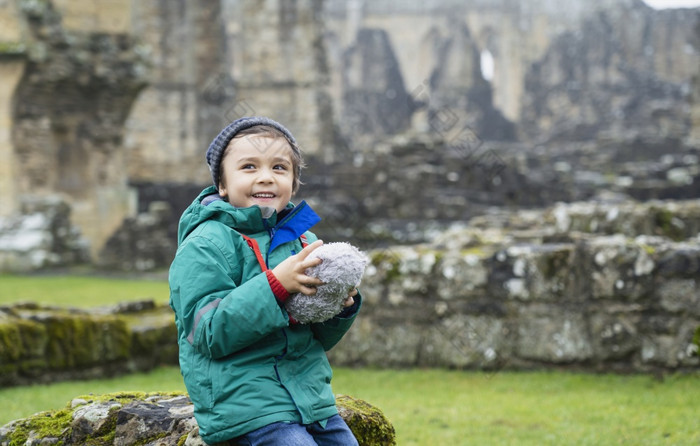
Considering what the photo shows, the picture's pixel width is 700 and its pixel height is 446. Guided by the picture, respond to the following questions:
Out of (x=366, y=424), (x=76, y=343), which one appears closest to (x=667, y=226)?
(x=76, y=343)

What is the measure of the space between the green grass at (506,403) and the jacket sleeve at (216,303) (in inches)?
85.3

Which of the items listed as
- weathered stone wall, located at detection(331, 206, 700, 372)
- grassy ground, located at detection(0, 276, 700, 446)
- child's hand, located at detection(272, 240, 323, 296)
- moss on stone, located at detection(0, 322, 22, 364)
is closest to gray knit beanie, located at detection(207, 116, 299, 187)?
child's hand, located at detection(272, 240, 323, 296)

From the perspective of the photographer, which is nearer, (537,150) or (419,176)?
(419,176)

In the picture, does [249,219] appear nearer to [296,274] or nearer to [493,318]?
[296,274]

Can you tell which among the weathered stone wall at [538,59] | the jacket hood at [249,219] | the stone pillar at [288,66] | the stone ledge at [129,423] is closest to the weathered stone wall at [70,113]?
the stone pillar at [288,66]

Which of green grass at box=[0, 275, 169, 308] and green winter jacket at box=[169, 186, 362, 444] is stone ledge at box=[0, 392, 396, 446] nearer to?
green winter jacket at box=[169, 186, 362, 444]

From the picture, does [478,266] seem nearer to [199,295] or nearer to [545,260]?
[545,260]

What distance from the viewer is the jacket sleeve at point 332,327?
218 cm

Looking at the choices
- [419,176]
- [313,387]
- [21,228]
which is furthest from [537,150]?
[313,387]

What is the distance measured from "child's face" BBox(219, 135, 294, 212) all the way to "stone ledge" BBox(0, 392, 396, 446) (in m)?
0.70

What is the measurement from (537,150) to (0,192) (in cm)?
2572

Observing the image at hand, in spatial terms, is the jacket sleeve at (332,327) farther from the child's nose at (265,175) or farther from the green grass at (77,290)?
the green grass at (77,290)

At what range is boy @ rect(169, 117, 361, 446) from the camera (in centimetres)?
195

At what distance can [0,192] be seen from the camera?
46.3 ft
